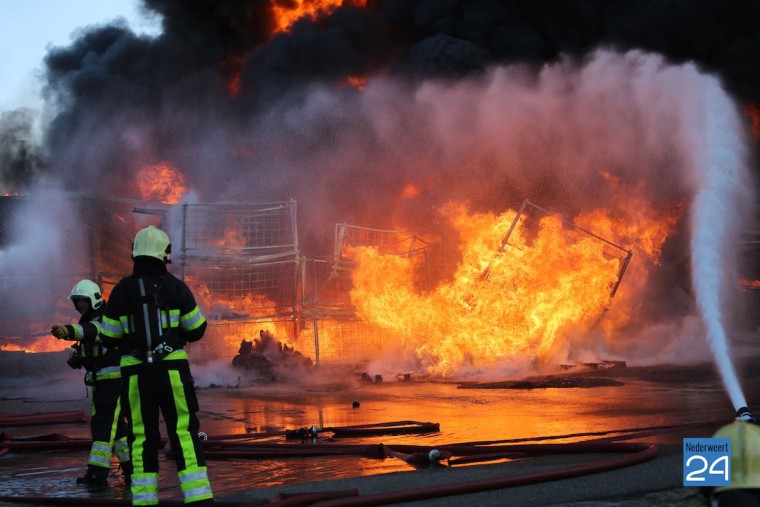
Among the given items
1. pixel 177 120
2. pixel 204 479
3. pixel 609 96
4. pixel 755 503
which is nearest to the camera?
pixel 755 503

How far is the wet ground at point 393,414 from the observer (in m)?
6.58

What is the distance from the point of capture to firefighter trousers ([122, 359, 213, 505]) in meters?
4.84

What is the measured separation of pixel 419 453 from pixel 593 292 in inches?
408

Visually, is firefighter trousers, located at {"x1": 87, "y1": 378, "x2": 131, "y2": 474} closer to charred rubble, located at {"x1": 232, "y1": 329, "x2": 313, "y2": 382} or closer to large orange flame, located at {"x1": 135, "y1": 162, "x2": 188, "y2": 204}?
charred rubble, located at {"x1": 232, "y1": 329, "x2": 313, "y2": 382}

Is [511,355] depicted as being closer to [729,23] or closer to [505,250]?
[505,250]

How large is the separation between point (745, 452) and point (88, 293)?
215 inches

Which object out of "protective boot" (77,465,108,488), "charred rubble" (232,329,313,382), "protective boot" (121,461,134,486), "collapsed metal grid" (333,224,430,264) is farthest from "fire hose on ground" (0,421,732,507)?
"collapsed metal grid" (333,224,430,264)

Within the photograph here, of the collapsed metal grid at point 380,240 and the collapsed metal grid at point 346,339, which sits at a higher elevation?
the collapsed metal grid at point 380,240

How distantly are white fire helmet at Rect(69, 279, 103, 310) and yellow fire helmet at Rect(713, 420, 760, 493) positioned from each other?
5335 mm

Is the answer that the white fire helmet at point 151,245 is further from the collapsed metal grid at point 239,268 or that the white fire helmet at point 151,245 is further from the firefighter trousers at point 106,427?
the collapsed metal grid at point 239,268

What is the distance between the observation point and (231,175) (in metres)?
24.7

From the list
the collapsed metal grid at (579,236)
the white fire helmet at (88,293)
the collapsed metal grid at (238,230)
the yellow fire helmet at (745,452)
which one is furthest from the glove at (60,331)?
the collapsed metal grid at (238,230)

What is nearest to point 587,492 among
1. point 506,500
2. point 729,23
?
point 506,500

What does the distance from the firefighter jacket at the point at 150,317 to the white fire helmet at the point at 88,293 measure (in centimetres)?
196
